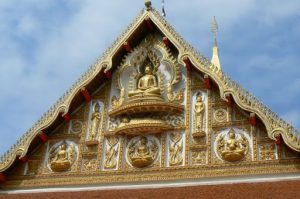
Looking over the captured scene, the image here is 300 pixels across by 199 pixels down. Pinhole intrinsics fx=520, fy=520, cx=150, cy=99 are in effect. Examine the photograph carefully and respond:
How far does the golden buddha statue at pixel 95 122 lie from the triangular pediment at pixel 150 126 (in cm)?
2

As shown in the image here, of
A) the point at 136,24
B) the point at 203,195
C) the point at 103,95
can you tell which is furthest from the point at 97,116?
the point at 203,195

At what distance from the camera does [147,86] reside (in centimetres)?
974

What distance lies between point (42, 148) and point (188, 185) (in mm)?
3008

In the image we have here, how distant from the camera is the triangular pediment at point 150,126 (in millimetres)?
8617

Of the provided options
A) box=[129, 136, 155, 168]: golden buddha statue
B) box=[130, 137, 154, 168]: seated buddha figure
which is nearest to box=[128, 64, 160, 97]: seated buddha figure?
box=[129, 136, 155, 168]: golden buddha statue

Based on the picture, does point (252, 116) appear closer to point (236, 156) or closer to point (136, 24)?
point (236, 156)

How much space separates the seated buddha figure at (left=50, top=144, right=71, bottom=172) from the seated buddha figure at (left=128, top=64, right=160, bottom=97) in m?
1.64

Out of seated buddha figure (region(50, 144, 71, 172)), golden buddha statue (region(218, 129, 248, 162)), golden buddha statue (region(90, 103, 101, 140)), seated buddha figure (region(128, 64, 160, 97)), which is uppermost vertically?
seated buddha figure (region(128, 64, 160, 97))

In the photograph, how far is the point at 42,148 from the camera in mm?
9867

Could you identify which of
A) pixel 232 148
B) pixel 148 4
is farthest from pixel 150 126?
pixel 148 4

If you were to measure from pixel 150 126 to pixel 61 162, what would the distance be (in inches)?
Result: 70.4

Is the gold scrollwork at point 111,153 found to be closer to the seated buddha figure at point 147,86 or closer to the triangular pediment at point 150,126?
the triangular pediment at point 150,126

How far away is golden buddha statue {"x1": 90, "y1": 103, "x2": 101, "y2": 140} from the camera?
9.64 metres

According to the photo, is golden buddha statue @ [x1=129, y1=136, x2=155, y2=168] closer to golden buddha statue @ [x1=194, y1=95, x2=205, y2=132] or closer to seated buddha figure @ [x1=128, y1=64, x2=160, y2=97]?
seated buddha figure @ [x1=128, y1=64, x2=160, y2=97]
